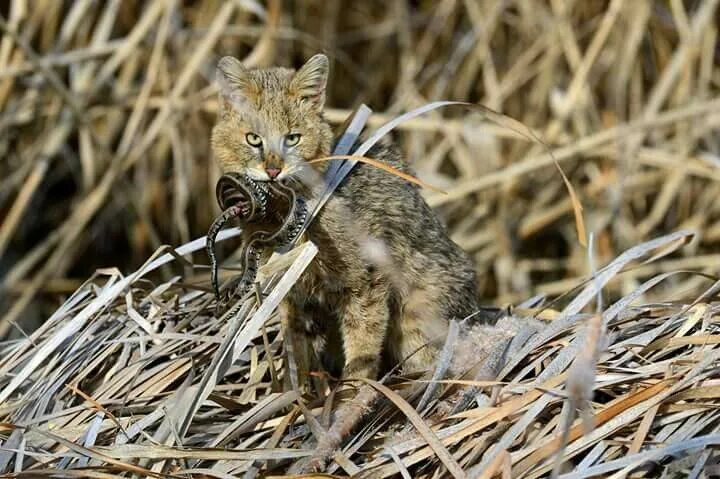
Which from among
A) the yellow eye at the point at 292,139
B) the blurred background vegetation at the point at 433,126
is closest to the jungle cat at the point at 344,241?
the yellow eye at the point at 292,139

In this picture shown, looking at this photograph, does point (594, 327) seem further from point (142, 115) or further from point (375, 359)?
point (142, 115)

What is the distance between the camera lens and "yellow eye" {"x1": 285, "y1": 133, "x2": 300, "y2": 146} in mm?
3027

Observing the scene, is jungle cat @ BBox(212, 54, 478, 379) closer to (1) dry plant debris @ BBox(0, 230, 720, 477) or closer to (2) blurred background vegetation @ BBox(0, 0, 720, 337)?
(1) dry plant debris @ BBox(0, 230, 720, 477)

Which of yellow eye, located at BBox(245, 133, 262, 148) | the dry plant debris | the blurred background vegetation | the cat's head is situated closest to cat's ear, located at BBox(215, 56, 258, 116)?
the cat's head

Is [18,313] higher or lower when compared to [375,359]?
lower

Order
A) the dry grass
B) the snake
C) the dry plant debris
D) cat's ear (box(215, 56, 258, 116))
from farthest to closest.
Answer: the dry grass < cat's ear (box(215, 56, 258, 116)) < the snake < the dry plant debris

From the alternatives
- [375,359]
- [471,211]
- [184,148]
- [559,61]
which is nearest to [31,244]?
[184,148]

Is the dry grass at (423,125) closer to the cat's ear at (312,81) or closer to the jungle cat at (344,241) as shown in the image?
the jungle cat at (344,241)

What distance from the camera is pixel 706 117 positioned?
5562 mm

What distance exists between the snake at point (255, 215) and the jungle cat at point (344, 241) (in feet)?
0.17

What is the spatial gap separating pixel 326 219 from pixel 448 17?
370 centimetres

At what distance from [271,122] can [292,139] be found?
80 mm

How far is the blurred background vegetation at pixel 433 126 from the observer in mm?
5414

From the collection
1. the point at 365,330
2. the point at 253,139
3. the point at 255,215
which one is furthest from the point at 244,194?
the point at 365,330
